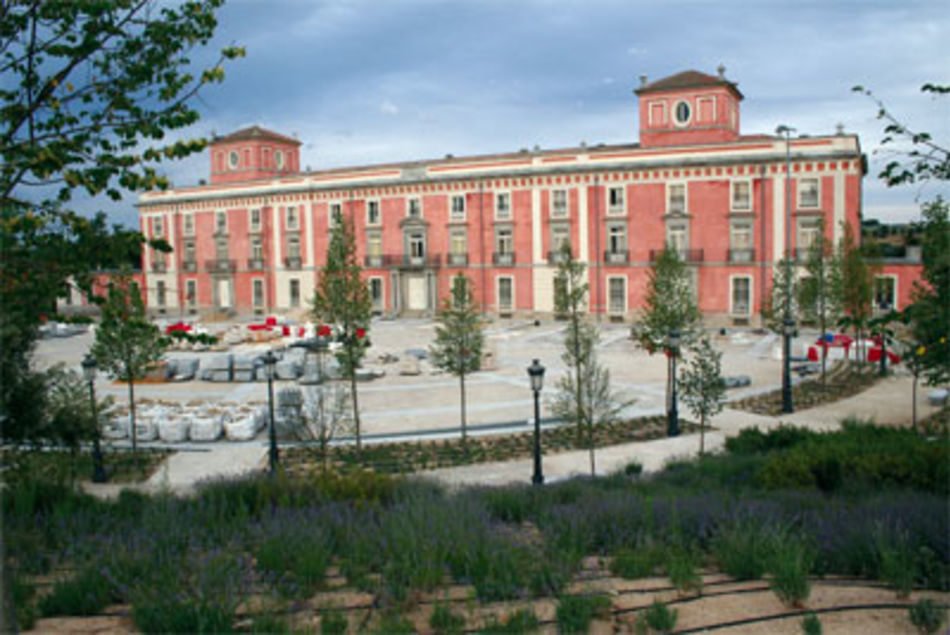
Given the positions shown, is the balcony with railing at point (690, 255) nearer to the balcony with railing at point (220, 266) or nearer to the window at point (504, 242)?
the window at point (504, 242)

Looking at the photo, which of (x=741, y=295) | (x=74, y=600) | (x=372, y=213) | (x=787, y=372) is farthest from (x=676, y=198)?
(x=74, y=600)

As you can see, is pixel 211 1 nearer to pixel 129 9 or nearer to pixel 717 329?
pixel 129 9

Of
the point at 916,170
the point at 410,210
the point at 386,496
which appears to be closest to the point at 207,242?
the point at 410,210

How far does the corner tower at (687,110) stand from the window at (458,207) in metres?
11.4

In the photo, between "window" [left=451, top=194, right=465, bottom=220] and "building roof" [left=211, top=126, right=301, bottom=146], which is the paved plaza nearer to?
"window" [left=451, top=194, right=465, bottom=220]

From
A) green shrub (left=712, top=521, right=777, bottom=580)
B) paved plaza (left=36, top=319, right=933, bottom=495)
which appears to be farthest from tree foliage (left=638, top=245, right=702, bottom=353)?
green shrub (left=712, top=521, right=777, bottom=580)

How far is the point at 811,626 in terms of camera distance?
5230mm

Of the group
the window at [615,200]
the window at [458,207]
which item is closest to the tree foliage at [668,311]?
the window at [615,200]

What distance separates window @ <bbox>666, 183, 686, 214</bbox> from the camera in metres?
41.5

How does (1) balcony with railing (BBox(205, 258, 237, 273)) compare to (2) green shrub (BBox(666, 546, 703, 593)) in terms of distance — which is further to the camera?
(1) balcony with railing (BBox(205, 258, 237, 273))

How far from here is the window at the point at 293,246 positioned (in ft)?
174

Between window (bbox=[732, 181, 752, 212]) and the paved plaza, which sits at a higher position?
window (bbox=[732, 181, 752, 212])

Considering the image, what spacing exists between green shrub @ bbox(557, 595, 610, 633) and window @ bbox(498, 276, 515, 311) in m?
40.8

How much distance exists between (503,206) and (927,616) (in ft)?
138
